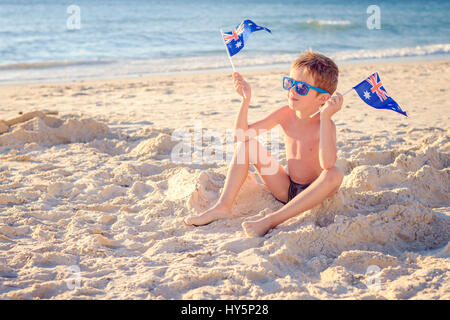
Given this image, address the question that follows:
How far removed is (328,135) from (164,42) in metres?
12.9

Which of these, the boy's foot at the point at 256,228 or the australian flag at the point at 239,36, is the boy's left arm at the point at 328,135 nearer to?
the boy's foot at the point at 256,228

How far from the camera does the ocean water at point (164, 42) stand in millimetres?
10766

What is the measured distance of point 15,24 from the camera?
18953 mm

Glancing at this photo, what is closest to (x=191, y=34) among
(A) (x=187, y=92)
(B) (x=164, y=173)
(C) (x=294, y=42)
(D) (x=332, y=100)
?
(C) (x=294, y=42)

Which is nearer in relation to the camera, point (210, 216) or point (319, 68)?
point (319, 68)

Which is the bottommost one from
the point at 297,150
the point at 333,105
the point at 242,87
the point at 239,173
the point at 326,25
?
the point at 239,173

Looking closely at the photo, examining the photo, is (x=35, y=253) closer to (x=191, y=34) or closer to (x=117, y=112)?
(x=117, y=112)

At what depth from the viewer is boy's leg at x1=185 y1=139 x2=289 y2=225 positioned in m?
3.01

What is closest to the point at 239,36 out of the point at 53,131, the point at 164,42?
the point at 53,131

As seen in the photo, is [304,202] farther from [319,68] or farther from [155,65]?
[155,65]

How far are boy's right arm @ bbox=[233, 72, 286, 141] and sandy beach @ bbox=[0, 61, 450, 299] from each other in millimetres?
393

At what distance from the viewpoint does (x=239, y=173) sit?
3018mm

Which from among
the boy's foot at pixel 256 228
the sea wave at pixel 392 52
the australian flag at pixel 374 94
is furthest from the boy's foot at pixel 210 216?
the sea wave at pixel 392 52

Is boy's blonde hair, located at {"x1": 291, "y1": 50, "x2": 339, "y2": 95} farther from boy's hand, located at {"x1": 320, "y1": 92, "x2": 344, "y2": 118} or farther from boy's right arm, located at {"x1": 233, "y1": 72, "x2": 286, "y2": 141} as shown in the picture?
boy's right arm, located at {"x1": 233, "y1": 72, "x2": 286, "y2": 141}
